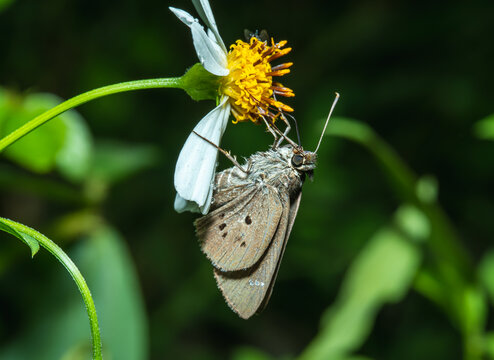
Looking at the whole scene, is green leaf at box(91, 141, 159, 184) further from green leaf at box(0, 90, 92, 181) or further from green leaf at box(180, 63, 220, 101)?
green leaf at box(180, 63, 220, 101)

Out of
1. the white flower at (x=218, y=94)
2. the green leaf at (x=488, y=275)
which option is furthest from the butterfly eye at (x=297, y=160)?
the green leaf at (x=488, y=275)

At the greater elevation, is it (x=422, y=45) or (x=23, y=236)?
(x=422, y=45)

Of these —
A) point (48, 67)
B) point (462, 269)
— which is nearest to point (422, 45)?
point (462, 269)

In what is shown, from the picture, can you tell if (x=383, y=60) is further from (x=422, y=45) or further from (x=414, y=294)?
(x=414, y=294)

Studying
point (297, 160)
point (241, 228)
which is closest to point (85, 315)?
point (241, 228)

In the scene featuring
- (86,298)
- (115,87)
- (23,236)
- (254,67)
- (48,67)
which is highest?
(48,67)

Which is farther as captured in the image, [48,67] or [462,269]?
[48,67]

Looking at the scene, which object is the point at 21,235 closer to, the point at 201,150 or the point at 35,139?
Result: the point at 201,150
